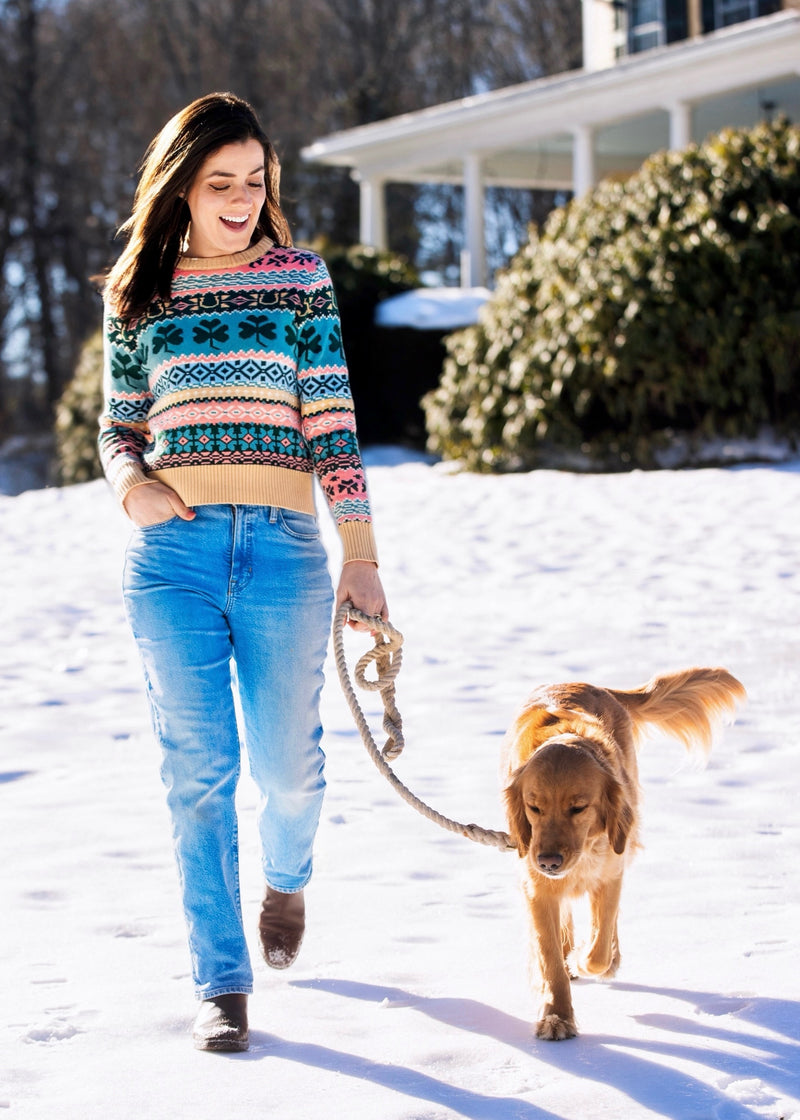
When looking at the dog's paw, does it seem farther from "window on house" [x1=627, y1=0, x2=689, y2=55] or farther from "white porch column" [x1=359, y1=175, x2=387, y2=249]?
"white porch column" [x1=359, y1=175, x2=387, y2=249]

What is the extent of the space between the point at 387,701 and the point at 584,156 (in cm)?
1597

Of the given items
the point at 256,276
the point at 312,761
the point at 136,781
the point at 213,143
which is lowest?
A: the point at 136,781

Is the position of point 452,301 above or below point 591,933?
above

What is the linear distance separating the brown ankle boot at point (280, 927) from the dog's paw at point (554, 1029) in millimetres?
614

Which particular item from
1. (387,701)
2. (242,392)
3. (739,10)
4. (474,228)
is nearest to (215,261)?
(242,392)

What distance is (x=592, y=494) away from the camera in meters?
10.4

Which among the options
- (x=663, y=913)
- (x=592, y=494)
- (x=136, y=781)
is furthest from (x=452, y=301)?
(x=663, y=913)

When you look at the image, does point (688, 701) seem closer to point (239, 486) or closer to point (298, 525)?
point (298, 525)

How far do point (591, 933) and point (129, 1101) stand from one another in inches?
42.4

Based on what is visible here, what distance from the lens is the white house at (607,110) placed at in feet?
52.5

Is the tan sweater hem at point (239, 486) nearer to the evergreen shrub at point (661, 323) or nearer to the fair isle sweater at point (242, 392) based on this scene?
the fair isle sweater at point (242, 392)

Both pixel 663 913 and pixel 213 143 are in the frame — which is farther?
pixel 663 913

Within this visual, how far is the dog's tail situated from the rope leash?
2.34 ft

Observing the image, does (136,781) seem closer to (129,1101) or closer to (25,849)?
(25,849)
